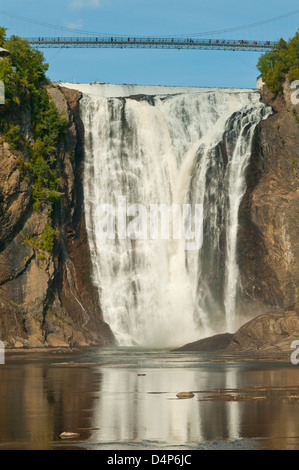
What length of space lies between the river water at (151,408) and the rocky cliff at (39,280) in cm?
2906

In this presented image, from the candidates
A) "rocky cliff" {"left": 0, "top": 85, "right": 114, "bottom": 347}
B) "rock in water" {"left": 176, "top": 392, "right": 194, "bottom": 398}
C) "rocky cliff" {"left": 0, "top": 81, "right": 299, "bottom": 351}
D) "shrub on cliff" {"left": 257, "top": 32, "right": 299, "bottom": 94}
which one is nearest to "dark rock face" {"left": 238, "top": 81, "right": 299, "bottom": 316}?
"rocky cliff" {"left": 0, "top": 81, "right": 299, "bottom": 351}

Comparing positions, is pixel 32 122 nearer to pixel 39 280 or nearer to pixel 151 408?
pixel 39 280

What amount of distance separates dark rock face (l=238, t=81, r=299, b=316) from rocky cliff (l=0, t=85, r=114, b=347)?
1512 centimetres

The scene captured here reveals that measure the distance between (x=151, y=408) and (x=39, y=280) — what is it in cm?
4782

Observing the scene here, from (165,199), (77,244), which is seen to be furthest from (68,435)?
(165,199)

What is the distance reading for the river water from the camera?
18.5m

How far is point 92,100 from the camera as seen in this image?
85.1m

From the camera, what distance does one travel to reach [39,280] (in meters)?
71.0

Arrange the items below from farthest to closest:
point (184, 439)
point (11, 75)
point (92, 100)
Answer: point (92, 100)
point (11, 75)
point (184, 439)

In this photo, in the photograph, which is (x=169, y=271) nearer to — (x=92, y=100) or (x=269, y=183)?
(x=269, y=183)

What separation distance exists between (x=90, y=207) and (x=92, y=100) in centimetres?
1148

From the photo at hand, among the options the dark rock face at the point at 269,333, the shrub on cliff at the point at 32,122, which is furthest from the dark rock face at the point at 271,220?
the dark rock face at the point at 269,333

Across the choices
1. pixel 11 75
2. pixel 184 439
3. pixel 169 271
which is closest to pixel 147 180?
pixel 169 271
